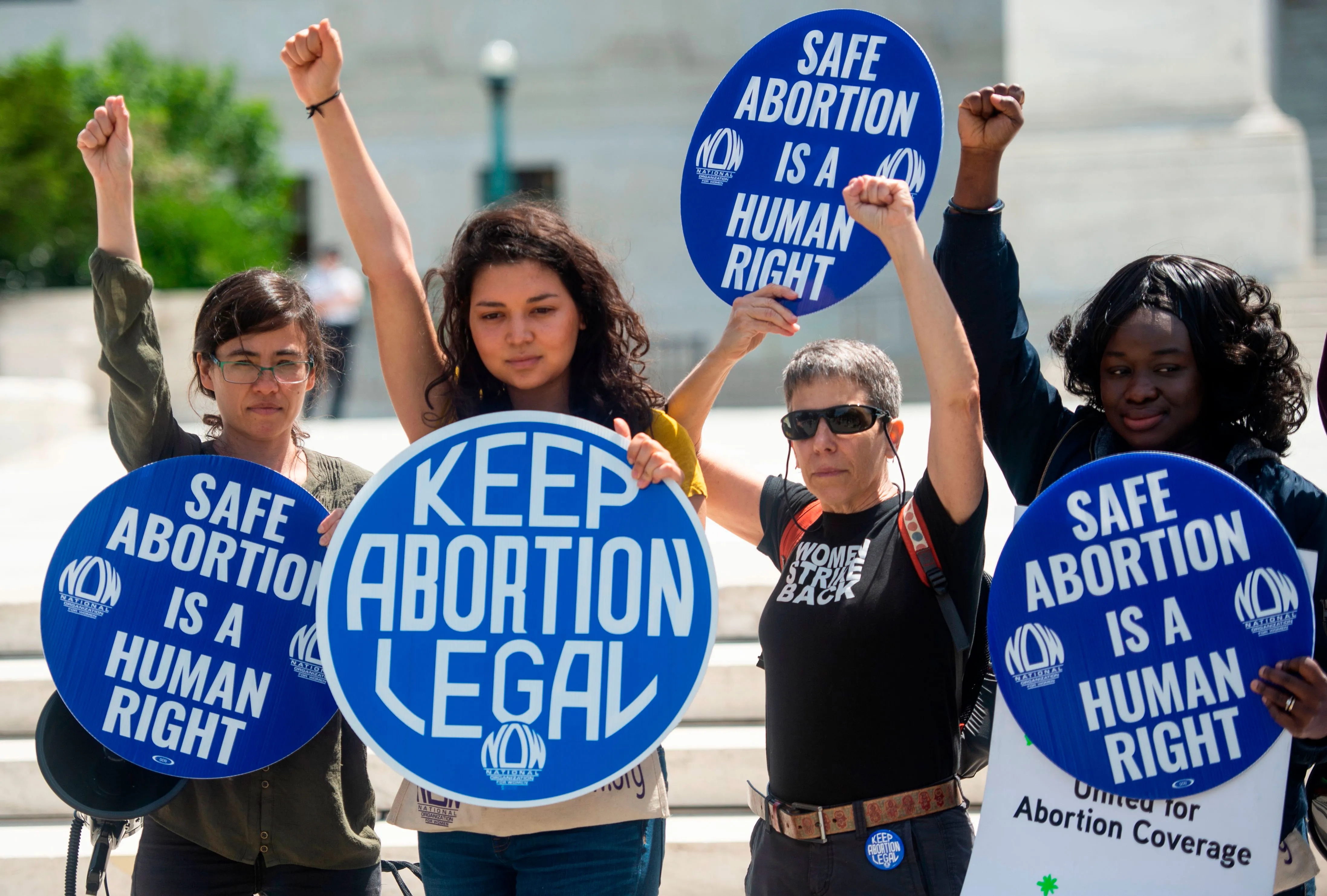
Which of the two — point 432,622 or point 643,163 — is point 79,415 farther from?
point 643,163

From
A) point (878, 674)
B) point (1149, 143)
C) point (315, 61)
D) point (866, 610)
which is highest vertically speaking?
point (1149, 143)

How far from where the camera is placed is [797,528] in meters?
2.61

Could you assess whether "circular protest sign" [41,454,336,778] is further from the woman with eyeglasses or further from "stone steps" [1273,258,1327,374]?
"stone steps" [1273,258,1327,374]

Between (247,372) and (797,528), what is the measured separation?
3.71 feet

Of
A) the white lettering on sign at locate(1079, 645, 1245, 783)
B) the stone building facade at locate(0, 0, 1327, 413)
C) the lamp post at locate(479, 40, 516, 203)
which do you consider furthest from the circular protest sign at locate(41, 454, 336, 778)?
the stone building facade at locate(0, 0, 1327, 413)

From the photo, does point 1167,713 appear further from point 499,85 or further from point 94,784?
point 499,85

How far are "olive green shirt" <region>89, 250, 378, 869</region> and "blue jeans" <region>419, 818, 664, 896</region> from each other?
319 mm

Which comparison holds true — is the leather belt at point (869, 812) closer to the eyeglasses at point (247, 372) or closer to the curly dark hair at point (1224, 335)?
the curly dark hair at point (1224, 335)

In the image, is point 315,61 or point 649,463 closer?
point 649,463

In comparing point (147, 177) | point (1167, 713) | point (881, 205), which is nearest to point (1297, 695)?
point (1167, 713)

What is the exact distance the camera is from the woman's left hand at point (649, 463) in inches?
84.3

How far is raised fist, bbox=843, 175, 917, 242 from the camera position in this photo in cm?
226

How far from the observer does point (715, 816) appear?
13.2 feet

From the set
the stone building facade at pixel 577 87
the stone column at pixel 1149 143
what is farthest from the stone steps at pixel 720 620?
the stone building facade at pixel 577 87
